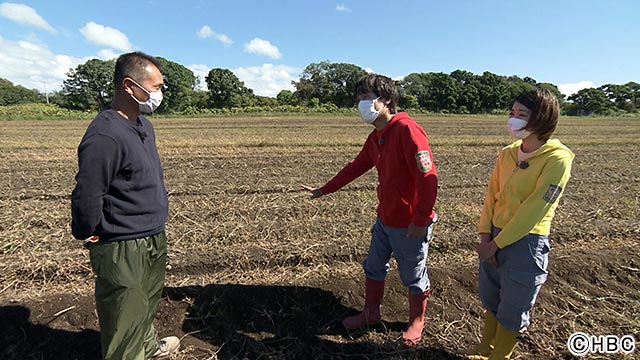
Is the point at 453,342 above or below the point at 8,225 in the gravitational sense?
below

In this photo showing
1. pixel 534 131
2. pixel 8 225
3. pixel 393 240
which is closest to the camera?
pixel 534 131

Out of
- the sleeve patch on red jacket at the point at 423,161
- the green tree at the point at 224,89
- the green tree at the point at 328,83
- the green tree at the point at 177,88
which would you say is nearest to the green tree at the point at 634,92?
the green tree at the point at 328,83

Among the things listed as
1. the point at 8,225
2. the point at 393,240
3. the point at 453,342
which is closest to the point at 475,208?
the point at 453,342

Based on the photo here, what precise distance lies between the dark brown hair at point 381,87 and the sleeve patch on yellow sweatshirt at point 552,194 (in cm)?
116

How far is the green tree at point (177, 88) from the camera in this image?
54.6 meters

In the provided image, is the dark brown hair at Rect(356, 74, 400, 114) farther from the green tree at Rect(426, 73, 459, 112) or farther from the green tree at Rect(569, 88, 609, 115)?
the green tree at Rect(569, 88, 609, 115)

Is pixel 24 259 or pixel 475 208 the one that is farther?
pixel 475 208

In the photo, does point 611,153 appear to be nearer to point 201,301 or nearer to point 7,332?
point 201,301

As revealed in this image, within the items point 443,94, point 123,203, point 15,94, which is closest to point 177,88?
point 15,94

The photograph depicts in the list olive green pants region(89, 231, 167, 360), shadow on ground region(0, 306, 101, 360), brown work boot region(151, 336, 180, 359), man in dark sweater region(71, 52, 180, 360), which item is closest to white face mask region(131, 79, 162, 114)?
man in dark sweater region(71, 52, 180, 360)

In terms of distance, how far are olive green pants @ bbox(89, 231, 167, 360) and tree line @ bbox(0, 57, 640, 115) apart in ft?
171

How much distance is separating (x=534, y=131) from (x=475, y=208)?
4.31 m

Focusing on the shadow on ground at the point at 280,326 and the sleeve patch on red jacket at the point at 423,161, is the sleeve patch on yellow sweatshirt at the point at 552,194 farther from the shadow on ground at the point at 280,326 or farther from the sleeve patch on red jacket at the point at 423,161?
the shadow on ground at the point at 280,326

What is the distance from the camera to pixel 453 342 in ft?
9.69
